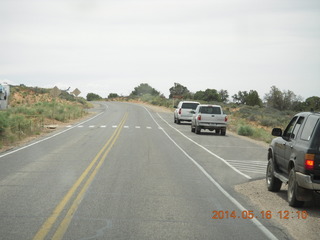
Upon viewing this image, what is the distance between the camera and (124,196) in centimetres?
979

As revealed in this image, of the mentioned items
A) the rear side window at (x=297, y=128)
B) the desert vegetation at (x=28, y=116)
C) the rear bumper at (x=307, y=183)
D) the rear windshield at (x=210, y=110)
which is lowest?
the desert vegetation at (x=28, y=116)

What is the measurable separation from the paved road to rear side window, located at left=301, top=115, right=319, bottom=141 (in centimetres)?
175

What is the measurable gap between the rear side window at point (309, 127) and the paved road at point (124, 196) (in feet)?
5.75

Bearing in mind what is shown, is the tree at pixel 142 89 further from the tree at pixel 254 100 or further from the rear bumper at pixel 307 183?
the rear bumper at pixel 307 183

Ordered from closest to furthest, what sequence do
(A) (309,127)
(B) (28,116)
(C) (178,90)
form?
(A) (309,127) → (B) (28,116) → (C) (178,90)

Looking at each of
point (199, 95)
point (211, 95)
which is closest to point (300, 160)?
point (211, 95)

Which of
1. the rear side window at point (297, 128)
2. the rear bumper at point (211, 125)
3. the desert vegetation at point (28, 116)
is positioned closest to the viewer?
the rear side window at point (297, 128)

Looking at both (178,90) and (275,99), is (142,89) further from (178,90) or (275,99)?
(275,99)

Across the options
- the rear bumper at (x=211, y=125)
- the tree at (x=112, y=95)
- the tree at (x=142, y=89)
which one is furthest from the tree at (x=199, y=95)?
the rear bumper at (x=211, y=125)

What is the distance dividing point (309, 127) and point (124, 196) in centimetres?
394

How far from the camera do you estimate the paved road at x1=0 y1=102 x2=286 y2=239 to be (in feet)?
23.4

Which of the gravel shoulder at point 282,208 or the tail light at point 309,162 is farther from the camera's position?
the tail light at point 309,162

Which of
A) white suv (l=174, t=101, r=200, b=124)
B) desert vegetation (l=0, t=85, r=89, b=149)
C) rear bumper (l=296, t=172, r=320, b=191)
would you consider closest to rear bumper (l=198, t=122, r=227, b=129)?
desert vegetation (l=0, t=85, r=89, b=149)

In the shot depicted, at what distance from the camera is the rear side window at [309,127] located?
29.4 feet
